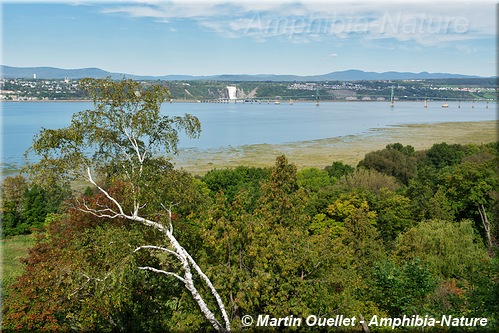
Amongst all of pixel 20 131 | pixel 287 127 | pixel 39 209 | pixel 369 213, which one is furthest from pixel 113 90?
pixel 287 127

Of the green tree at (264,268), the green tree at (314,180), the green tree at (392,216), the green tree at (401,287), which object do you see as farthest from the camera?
the green tree at (314,180)

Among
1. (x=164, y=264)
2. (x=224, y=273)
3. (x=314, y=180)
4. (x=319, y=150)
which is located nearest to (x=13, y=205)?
(x=314, y=180)

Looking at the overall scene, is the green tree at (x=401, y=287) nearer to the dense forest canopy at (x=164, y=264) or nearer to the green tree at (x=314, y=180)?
the dense forest canopy at (x=164, y=264)

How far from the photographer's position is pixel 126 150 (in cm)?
989

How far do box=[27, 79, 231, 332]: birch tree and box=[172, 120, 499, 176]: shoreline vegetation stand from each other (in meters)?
30.7

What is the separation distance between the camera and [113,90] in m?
9.29

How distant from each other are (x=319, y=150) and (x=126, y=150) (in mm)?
47658

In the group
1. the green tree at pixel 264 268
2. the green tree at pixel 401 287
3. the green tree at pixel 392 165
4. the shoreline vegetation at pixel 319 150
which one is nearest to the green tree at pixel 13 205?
the shoreline vegetation at pixel 319 150

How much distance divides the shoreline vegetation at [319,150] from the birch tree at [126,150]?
1210 inches

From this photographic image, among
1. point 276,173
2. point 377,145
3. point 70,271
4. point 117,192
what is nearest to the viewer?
point 70,271

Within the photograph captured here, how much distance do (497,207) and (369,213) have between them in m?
6.81

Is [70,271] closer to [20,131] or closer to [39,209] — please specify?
[39,209]

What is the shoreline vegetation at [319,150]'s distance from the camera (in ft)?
152

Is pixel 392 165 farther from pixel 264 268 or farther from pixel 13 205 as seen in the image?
pixel 13 205
